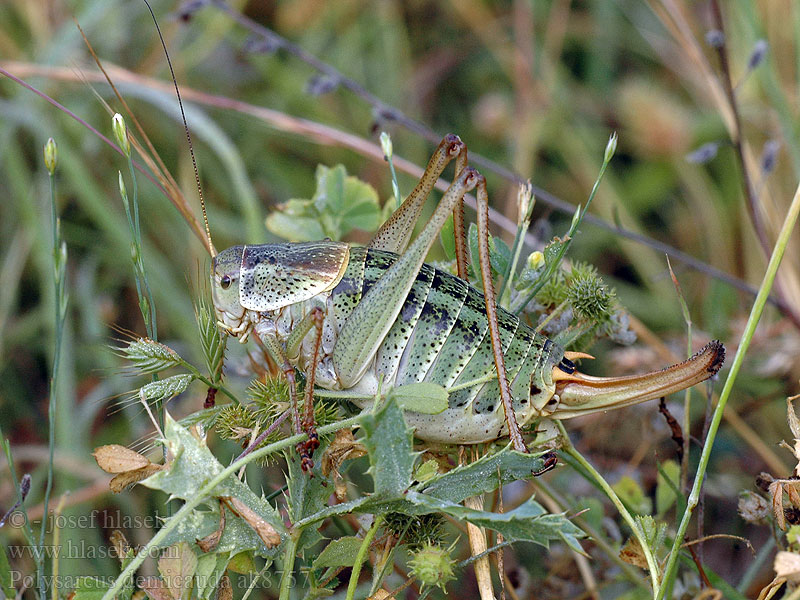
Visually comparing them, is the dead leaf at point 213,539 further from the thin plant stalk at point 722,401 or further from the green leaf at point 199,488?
the thin plant stalk at point 722,401

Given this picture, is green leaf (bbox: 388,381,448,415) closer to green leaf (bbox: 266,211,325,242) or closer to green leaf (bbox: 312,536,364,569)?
green leaf (bbox: 312,536,364,569)

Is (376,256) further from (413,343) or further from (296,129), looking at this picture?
(296,129)

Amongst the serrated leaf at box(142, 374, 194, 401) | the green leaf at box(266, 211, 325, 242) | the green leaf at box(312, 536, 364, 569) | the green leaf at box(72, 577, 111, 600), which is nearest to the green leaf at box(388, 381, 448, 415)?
the green leaf at box(312, 536, 364, 569)

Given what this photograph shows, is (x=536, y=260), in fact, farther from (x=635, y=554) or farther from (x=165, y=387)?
(x=165, y=387)

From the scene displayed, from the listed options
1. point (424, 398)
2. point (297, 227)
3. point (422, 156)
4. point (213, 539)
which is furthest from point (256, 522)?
point (422, 156)

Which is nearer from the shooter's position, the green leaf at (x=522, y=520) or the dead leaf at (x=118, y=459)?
the green leaf at (x=522, y=520)

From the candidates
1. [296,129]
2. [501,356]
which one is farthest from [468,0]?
[501,356]

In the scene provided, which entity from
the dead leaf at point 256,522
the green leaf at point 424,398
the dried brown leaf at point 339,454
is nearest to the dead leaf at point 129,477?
the dead leaf at point 256,522

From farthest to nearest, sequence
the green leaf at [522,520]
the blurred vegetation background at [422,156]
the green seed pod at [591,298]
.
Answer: the blurred vegetation background at [422,156]
the green seed pod at [591,298]
the green leaf at [522,520]
